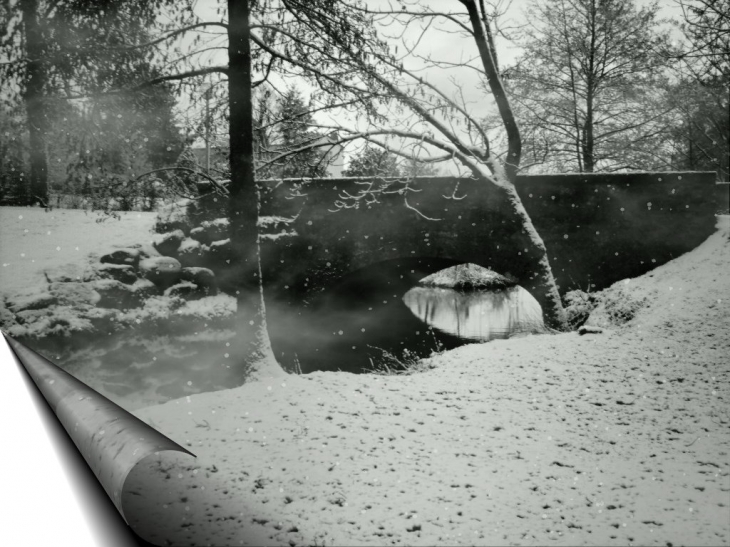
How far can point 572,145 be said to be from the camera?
7.99ft

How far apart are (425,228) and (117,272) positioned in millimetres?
3130

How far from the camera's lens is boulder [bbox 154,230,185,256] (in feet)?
8.41

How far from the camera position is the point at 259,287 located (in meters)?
3.36

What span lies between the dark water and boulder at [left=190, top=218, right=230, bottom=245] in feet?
1.66

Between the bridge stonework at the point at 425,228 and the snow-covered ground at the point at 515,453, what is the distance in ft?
5.72

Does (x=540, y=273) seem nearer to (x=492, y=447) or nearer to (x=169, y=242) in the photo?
(x=492, y=447)

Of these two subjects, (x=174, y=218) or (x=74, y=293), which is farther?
(x=174, y=218)

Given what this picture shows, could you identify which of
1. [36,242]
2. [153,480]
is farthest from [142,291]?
[153,480]

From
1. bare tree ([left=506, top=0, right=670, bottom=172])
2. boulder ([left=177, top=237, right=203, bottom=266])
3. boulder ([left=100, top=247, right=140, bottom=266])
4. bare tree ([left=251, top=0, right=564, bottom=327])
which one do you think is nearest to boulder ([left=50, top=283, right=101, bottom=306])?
boulder ([left=100, top=247, right=140, bottom=266])

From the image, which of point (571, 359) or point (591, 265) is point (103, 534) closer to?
point (571, 359)

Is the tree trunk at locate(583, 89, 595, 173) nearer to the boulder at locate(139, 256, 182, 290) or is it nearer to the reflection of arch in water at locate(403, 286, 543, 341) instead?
the reflection of arch in water at locate(403, 286, 543, 341)

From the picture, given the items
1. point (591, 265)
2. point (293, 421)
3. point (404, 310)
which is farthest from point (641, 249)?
point (404, 310)

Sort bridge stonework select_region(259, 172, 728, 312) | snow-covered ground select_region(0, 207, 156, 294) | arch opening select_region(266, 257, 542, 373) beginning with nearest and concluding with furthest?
snow-covered ground select_region(0, 207, 156, 294) → bridge stonework select_region(259, 172, 728, 312) → arch opening select_region(266, 257, 542, 373)

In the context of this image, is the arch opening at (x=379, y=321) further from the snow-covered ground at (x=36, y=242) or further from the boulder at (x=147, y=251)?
the snow-covered ground at (x=36, y=242)
